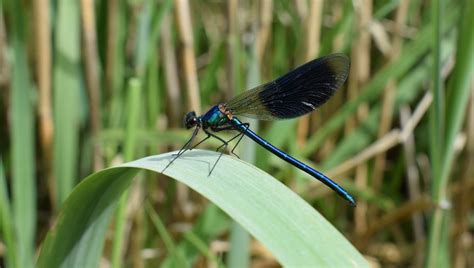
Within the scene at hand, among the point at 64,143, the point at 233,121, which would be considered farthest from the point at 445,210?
the point at 64,143

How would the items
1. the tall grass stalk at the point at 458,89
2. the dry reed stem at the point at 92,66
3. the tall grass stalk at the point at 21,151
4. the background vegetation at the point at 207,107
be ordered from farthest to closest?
the dry reed stem at the point at 92,66 → the background vegetation at the point at 207,107 → the tall grass stalk at the point at 21,151 → the tall grass stalk at the point at 458,89

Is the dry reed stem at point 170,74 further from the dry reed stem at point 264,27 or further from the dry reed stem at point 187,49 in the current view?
the dry reed stem at point 264,27

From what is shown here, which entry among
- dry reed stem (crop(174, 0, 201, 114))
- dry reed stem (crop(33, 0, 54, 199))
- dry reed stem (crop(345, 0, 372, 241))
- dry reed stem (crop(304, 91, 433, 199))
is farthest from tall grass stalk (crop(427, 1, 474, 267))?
Result: dry reed stem (crop(33, 0, 54, 199))

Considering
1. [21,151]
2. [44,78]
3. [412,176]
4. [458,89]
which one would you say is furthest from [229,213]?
[412,176]

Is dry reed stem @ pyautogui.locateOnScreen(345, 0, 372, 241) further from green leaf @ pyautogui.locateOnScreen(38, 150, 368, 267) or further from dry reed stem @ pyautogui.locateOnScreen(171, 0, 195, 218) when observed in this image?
green leaf @ pyautogui.locateOnScreen(38, 150, 368, 267)

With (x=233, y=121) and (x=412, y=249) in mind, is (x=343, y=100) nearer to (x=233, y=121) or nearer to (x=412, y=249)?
(x=412, y=249)

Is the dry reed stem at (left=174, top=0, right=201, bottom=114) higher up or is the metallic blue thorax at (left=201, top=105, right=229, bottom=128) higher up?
the dry reed stem at (left=174, top=0, right=201, bottom=114)

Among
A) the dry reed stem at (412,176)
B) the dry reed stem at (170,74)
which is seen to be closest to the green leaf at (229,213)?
the dry reed stem at (170,74)

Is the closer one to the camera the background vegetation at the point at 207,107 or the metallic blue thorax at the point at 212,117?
the metallic blue thorax at the point at 212,117
